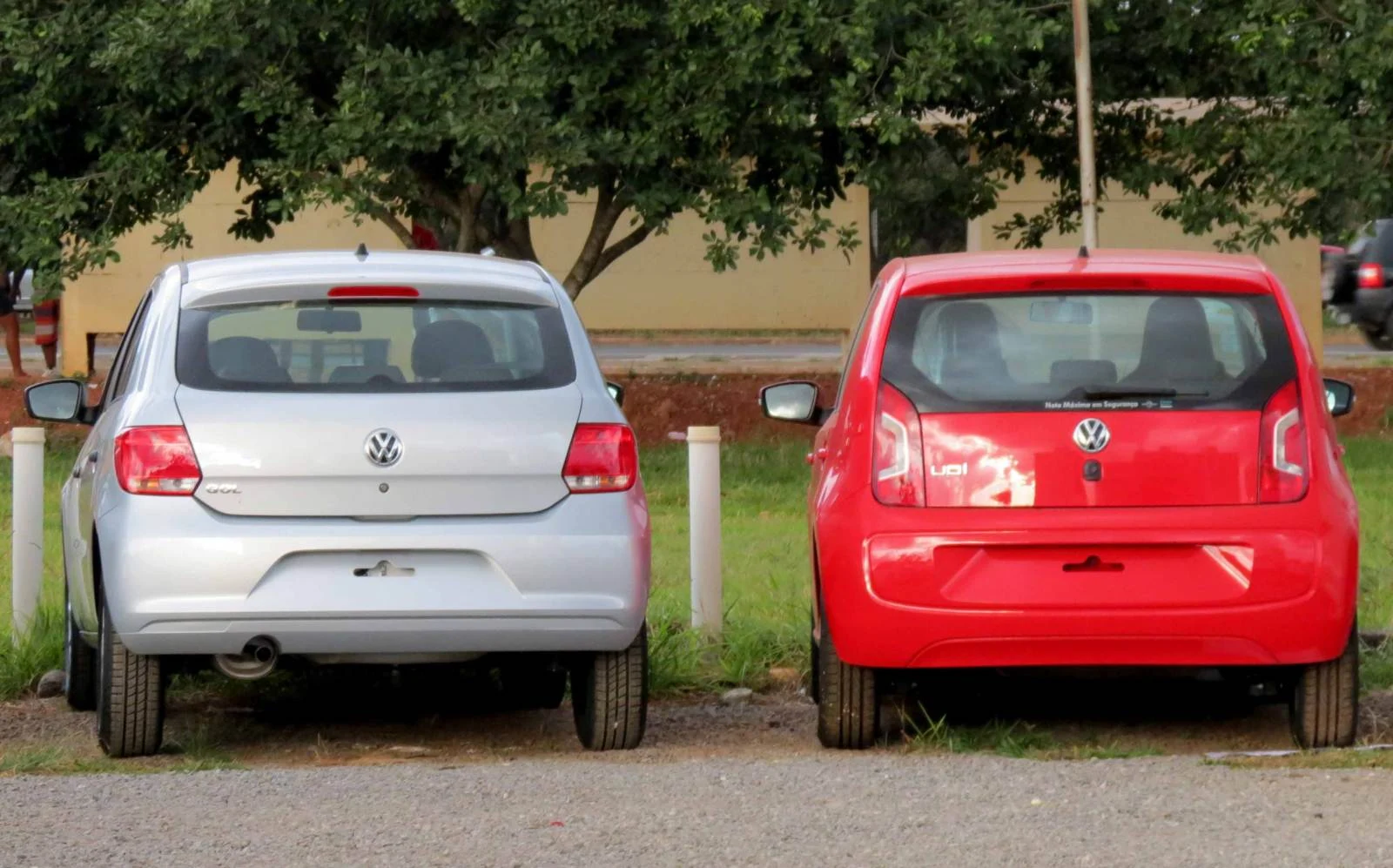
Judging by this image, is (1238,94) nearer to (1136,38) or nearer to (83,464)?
(1136,38)

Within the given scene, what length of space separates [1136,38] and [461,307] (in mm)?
12755

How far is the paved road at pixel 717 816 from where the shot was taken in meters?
5.35

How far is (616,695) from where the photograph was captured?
23.8 ft

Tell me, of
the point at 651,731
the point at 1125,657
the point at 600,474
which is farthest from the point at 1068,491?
the point at 651,731

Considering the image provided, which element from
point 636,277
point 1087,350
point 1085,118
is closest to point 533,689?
point 1087,350

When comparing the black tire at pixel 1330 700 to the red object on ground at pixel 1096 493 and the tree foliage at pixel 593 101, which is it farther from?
the tree foliage at pixel 593 101

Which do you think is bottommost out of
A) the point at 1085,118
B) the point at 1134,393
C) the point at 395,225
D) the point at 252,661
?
the point at 252,661

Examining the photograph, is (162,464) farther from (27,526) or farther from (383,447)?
(27,526)

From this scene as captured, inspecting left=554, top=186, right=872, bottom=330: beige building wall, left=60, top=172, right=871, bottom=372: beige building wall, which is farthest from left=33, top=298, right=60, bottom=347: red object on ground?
left=554, top=186, right=872, bottom=330: beige building wall

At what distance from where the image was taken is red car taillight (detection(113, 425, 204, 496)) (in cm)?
675

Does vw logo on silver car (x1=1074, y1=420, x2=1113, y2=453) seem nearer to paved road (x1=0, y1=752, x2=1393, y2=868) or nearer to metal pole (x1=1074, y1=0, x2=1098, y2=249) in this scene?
paved road (x1=0, y1=752, x2=1393, y2=868)

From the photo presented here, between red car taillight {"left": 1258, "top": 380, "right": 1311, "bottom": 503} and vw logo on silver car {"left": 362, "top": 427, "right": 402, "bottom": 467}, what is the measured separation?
252cm

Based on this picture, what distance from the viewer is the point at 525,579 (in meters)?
6.84

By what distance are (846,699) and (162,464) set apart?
2.18 metres
